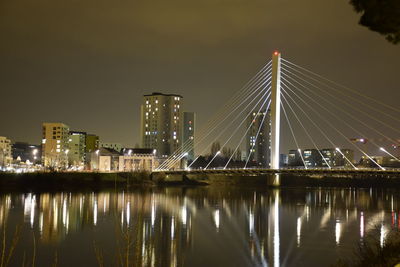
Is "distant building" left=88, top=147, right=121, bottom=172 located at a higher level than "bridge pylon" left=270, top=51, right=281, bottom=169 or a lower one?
lower

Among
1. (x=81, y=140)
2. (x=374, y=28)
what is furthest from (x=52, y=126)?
(x=374, y=28)

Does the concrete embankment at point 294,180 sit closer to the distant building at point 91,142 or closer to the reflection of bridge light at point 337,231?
the reflection of bridge light at point 337,231

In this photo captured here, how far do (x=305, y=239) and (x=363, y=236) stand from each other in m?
2.42

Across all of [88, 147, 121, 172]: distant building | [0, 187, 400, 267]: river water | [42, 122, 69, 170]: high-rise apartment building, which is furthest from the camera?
[42, 122, 69, 170]: high-rise apartment building

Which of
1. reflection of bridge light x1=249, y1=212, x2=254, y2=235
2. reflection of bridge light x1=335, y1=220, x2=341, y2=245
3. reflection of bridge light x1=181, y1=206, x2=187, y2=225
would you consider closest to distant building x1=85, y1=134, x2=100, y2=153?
reflection of bridge light x1=181, y1=206, x2=187, y2=225

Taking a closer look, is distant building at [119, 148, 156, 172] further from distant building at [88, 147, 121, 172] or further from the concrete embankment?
the concrete embankment

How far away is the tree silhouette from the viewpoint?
229 inches

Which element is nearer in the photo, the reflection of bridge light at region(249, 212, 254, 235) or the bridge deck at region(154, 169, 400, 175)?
the reflection of bridge light at region(249, 212, 254, 235)

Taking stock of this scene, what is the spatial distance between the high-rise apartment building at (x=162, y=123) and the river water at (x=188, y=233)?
7028cm

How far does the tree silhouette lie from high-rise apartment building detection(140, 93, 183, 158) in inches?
3686

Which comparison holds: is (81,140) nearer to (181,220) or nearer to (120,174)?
(120,174)

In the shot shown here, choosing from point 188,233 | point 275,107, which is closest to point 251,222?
point 188,233

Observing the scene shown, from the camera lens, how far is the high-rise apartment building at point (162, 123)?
10106cm

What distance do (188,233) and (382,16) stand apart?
592 inches
